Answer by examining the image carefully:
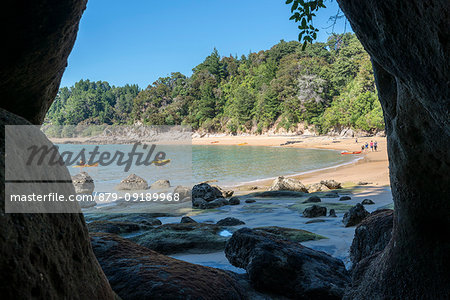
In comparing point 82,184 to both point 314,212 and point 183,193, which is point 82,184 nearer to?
point 183,193

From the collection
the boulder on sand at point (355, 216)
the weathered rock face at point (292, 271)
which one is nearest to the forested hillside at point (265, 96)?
the boulder on sand at point (355, 216)

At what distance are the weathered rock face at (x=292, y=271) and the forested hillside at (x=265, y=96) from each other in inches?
1529

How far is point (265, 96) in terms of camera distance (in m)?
67.6

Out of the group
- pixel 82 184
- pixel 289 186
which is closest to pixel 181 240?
pixel 289 186

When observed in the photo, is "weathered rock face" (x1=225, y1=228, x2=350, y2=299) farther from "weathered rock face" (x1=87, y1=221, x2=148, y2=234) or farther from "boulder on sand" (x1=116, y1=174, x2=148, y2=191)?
"boulder on sand" (x1=116, y1=174, x2=148, y2=191)

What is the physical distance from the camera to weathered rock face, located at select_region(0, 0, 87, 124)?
1.67m

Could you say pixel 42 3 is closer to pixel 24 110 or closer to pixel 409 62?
pixel 24 110

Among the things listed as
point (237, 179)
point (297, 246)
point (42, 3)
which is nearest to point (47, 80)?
point (42, 3)

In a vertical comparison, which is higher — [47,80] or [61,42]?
[61,42]

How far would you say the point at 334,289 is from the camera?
2.50m

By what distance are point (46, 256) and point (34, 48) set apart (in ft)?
4.11

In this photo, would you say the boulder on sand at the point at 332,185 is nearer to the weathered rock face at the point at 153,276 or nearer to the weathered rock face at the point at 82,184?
the weathered rock face at the point at 82,184

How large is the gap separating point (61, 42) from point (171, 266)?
1605mm

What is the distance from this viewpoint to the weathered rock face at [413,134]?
4.25 feet
